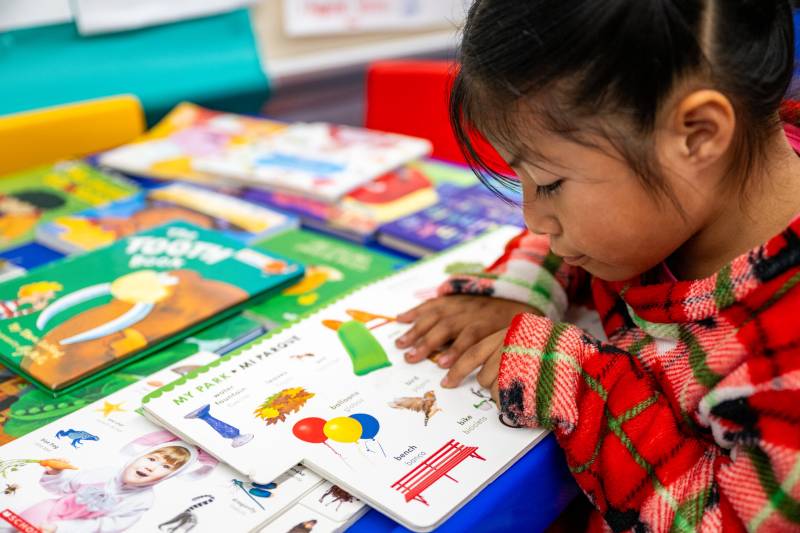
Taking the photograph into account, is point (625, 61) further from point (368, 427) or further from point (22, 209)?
point (22, 209)

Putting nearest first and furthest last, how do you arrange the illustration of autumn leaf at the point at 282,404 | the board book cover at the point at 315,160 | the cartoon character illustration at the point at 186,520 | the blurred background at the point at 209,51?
1. the cartoon character illustration at the point at 186,520
2. the illustration of autumn leaf at the point at 282,404
3. the board book cover at the point at 315,160
4. the blurred background at the point at 209,51

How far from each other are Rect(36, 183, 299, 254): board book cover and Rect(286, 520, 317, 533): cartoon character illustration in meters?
0.49

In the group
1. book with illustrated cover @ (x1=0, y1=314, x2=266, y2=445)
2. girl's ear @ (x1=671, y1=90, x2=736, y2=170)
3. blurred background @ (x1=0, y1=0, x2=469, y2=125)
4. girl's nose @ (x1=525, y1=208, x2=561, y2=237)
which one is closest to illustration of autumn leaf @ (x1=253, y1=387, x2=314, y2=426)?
book with illustrated cover @ (x1=0, y1=314, x2=266, y2=445)

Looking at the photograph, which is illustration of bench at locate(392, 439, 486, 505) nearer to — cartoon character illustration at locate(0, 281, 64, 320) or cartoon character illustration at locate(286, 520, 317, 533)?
cartoon character illustration at locate(286, 520, 317, 533)

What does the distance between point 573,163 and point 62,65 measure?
137 centimetres

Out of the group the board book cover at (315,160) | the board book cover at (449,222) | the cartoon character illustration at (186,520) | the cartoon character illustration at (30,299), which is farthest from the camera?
the board book cover at (315,160)

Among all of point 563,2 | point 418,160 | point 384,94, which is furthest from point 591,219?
point 384,94

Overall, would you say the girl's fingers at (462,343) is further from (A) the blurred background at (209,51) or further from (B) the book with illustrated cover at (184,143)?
(A) the blurred background at (209,51)

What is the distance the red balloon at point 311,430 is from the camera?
538 mm

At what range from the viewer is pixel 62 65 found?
5.18ft

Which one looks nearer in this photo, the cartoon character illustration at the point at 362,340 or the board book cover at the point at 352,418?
the board book cover at the point at 352,418

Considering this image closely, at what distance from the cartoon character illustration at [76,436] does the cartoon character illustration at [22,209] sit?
1.46 ft

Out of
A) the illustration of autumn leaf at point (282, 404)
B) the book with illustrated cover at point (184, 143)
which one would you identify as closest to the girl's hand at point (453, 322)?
the illustration of autumn leaf at point (282, 404)

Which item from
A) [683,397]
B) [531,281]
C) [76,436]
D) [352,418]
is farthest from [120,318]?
[683,397]
